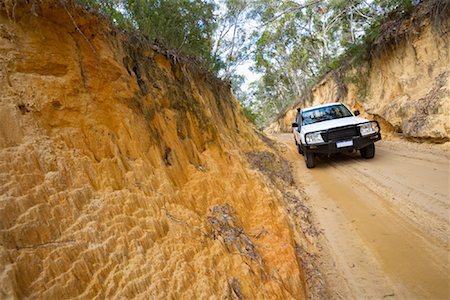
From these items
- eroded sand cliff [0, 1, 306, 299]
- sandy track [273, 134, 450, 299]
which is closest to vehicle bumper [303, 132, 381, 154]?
sandy track [273, 134, 450, 299]

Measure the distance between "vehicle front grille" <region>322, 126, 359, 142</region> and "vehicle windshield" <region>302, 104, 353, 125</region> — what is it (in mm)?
1095

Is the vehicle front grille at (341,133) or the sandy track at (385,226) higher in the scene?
the vehicle front grille at (341,133)

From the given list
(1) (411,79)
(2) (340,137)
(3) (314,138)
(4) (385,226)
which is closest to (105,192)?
(4) (385,226)

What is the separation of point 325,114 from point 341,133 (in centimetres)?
145

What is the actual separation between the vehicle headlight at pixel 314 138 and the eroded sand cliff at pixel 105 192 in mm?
3283

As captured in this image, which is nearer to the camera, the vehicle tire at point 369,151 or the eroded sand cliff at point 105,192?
the eroded sand cliff at point 105,192

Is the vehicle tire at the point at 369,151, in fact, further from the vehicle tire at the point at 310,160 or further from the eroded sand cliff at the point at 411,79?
the eroded sand cliff at the point at 411,79

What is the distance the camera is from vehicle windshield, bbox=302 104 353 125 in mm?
7773

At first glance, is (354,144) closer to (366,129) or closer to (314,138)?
(366,129)

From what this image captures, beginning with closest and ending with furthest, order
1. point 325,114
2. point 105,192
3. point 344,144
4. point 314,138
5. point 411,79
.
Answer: point 105,192
point 344,144
point 314,138
point 325,114
point 411,79

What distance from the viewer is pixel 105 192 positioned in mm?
2387

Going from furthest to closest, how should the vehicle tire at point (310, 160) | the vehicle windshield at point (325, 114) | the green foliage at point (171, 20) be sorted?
the vehicle windshield at point (325, 114) → the vehicle tire at point (310, 160) → the green foliage at point (171, 20)

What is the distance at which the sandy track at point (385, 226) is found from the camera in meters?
2.69

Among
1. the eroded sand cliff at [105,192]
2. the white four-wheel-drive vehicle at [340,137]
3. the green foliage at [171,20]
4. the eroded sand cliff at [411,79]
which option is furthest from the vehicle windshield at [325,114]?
the eroded sand cliff at [105,192]
